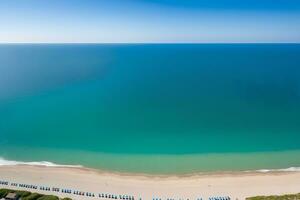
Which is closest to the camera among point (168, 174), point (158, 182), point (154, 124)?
point (158, 182)

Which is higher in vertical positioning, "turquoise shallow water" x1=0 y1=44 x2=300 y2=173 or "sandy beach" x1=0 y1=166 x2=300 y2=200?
"turquoise shallow water" x1=0 y1=44 x2=300 y2=173

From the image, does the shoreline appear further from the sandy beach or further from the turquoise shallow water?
the turquoise shallow water

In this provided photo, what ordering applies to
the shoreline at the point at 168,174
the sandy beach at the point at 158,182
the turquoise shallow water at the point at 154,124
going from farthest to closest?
the turquoise shallow water at the point at 154,124, the shoreline at the point at 168,174, the sandy beach at the point at 158,182

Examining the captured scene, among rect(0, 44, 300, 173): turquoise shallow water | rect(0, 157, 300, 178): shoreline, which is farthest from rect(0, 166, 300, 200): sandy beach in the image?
rect(0, 44, 300, 173): turquoise shallow water

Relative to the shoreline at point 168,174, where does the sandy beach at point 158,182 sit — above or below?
below

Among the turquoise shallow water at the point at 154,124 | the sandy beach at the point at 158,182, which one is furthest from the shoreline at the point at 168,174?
the turquoise shallow water at the point at 154,124

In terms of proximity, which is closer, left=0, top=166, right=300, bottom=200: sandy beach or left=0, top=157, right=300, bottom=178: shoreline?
left=0, top=166, right=300, bottom=200: sandy beach

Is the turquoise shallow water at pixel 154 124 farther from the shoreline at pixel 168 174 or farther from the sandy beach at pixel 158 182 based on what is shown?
the sandy beach at pixel 158 182

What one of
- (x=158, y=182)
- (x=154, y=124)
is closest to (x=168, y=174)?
(x=158, y=182)

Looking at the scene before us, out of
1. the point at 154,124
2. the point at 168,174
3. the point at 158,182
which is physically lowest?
the point at 158,182

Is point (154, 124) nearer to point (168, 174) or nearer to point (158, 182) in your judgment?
point (168, 174)
